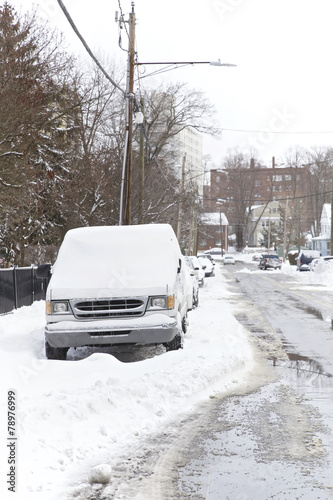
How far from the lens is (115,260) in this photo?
984 cm

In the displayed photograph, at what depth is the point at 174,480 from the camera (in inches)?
176

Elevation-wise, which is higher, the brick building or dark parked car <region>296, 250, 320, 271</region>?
the brick building

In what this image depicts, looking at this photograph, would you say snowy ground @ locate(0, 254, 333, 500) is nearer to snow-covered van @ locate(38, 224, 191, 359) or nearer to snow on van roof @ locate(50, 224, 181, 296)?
snow-covered van @ locate(38, 224, 191, 359)

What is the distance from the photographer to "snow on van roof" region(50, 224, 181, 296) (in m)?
9.27

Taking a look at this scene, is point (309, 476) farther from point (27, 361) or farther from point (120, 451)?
point (27, 361)

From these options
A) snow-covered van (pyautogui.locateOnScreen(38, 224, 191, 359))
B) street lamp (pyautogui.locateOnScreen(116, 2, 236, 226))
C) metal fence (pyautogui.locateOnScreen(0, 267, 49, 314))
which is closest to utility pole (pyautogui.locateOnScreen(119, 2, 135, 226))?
street lamp (pyautogui.locateOnScreen(116, 2, 236, 226))

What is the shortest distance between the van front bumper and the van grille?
3.7 inches

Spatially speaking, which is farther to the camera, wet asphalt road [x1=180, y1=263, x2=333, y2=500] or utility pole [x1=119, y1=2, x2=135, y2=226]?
utility pole [x1=119, y1=2, x2=135, y2=226]

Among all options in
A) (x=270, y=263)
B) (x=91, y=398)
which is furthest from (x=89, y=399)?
(x=270, y=263)

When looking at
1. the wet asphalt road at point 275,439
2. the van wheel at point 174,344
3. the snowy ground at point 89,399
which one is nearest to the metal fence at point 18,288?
the snowy ground at point 89,399

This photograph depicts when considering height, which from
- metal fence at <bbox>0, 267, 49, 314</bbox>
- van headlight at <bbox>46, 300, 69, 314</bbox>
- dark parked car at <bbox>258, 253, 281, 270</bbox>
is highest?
van headlight at <bbox>46, 300, 69, 314</bbox>

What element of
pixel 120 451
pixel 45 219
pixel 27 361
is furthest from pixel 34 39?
pixel 120 451

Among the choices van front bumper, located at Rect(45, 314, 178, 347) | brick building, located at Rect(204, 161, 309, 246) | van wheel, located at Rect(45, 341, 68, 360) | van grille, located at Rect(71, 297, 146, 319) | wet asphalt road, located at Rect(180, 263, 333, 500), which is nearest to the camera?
wet asphalt road, located at Rect(180, 263, 333, 500)

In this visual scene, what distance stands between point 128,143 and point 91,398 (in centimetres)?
1564
